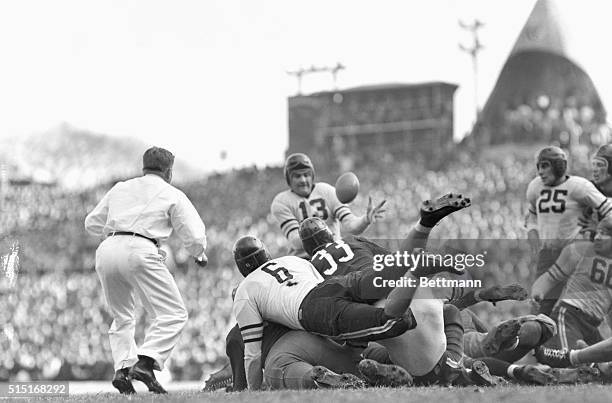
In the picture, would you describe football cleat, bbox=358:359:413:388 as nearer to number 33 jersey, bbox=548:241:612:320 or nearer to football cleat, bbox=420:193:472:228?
football cleat, bbox=420:193:472:228

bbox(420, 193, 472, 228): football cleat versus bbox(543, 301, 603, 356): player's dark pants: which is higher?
bbox(420, 193, 472, 228): football cleat

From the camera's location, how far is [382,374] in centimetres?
834

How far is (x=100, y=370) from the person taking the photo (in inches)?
1048

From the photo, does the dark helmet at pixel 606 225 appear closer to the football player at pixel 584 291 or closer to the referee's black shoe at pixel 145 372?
the football player at pixel 584 291

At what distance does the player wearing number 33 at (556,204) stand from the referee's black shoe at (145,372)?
3.29 m

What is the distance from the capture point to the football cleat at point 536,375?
8.60 meters

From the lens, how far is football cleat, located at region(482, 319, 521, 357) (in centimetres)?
877

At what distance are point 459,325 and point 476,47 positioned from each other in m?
36.9

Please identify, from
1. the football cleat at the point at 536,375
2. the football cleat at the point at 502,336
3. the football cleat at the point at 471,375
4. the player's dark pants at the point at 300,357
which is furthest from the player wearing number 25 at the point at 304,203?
the football cleat at the point at 536,375

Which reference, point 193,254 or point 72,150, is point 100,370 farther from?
point 72,150

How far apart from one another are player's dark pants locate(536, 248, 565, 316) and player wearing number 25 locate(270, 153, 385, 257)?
1.72 meters

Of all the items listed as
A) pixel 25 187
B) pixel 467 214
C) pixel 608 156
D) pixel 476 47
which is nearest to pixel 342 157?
pixel 476 47

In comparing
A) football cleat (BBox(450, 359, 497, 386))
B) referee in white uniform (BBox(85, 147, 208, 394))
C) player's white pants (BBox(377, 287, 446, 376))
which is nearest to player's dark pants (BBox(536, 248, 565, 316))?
football cleat (BBox(450, 359, 497, 386))

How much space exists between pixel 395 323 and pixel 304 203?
12.7 feet
